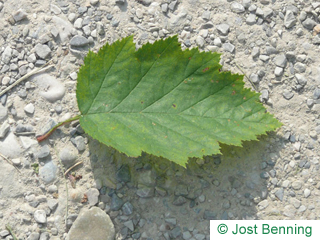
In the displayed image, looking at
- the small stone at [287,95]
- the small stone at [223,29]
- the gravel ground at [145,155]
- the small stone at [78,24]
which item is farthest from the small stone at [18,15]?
the small stone at [287,95]

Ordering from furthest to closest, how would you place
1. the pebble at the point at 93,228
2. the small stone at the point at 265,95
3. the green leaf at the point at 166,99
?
the small stone at the point at 265,95
the pebble at the point at 93,228
the green leaf at the point at 166,99

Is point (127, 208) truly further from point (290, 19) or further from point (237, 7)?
point (290, 19)

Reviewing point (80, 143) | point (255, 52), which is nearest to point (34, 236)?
point (80, 143)

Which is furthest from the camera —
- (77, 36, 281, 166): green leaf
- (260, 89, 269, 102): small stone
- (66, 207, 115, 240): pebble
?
(260, 89, 269, 102): small stone

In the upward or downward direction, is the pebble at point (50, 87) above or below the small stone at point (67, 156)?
above

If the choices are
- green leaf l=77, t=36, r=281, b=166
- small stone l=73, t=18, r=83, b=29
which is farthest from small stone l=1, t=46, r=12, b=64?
green leaf l=77, t=36, r=281, b=166

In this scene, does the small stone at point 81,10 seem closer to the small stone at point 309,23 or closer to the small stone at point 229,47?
the small stone at point 229,47

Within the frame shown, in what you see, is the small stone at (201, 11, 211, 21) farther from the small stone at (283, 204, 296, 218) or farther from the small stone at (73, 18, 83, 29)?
the small stone at (283, 204, 296, 218)
